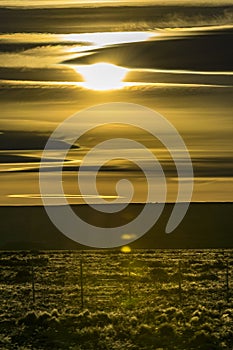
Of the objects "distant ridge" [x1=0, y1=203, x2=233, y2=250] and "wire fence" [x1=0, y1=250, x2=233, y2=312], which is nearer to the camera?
"wire fence" [x1=0, y1=250, x2=233, y2=312]

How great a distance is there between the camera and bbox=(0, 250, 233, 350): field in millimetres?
27297

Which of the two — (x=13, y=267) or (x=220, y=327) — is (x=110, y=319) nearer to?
(x=220, y=327)

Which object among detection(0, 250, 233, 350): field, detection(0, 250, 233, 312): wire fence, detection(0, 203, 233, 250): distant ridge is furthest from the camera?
detection(0, 203, 233, 250): distant ridge

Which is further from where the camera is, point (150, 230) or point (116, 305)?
point (150, 230)

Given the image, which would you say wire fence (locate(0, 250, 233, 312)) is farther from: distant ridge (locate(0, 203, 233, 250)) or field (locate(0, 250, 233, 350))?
distant ridge (locate(0, 203, 233, 250))

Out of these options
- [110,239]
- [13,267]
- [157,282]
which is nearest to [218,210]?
[110,239]

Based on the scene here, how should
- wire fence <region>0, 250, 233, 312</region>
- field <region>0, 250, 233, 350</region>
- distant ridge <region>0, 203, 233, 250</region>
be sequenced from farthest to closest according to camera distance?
distant ridge <region>0, 203, 233, 250</region>
wire fence <region>0, 250, 233, 312</region>
field <region>0, 250, 233, 350</region>

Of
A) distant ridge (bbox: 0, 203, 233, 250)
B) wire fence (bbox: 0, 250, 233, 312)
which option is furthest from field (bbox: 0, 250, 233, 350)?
distant ridge (bbox: 0, 203, 233, 250)

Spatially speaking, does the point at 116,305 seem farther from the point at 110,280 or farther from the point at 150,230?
the point at 150,230

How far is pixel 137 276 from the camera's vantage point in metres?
41.3

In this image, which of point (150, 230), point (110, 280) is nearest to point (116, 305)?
point (110, 280)

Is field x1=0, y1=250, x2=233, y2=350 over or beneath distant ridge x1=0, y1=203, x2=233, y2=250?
beneath

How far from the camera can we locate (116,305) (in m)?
33.1

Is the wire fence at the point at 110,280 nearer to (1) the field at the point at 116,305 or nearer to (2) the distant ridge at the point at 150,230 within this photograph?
(1) the field at the point at 116,305
